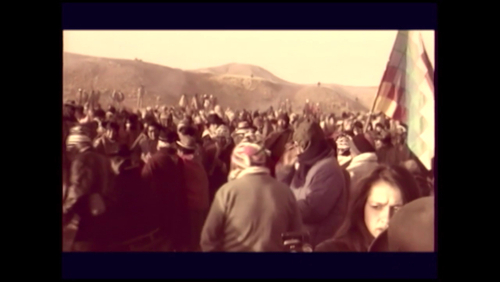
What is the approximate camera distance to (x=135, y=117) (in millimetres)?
5215

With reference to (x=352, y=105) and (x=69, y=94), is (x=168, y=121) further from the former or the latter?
(x=352, y=105)

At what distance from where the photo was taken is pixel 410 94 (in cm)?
528

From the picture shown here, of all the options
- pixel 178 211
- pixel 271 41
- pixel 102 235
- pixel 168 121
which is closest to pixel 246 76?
pixel 271 41

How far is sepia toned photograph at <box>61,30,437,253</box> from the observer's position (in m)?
5.16

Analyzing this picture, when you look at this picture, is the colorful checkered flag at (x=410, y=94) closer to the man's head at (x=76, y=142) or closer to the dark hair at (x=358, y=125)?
the dark hair at (x=358, y=125)

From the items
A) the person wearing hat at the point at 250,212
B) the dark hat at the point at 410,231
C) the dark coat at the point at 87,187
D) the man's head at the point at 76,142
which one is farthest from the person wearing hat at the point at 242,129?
the dark hat at the point at 410,231

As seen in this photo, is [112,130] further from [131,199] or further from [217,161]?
[217,161]

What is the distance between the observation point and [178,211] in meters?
5.18

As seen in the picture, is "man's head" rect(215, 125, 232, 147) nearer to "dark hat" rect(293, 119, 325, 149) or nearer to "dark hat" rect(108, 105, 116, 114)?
"dark hat" rect(293, 119, 325, 149)

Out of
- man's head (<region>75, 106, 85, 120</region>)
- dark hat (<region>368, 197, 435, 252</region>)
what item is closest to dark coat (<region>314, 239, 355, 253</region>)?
dark hat (<region>368, 197, 435, 252</region>)
